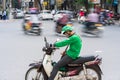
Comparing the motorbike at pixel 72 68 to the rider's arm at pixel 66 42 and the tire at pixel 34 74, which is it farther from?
the rider's arm at pixel 66 42

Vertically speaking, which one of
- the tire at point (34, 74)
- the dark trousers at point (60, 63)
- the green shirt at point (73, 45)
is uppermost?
the green shirt at point (73, 45)

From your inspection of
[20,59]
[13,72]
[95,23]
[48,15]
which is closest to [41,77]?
[13,72]

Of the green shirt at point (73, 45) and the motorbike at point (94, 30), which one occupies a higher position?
the green shirt at point (73, 45)

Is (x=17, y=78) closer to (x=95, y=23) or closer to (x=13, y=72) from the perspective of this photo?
(x=13, y=72)

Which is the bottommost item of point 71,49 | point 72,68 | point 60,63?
point 72,68

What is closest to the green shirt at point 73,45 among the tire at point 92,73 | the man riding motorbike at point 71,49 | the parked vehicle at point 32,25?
the man riding motorbike at point 71,49

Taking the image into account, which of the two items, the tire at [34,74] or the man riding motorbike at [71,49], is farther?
the tire at [34,74]

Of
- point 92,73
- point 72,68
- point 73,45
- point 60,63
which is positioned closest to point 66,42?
point 73,45

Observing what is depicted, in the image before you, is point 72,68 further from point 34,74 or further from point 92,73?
point 34,74

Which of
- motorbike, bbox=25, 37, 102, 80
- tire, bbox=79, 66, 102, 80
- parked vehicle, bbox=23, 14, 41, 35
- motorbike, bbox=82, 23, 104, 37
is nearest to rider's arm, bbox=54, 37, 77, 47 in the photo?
motorbike, bbox=25, 37, 102, 80

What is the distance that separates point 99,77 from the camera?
9.23 meters

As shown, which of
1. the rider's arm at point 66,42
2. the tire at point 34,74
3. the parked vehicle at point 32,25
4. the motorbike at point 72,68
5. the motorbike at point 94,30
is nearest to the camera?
the rider's arm at point 66,42

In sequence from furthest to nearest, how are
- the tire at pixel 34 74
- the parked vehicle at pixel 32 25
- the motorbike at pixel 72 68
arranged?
the parked vehicle at pixel 32 25
the tire at pixel 34 74
the motorbike at pixel 72 68

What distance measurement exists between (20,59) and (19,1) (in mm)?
118197
